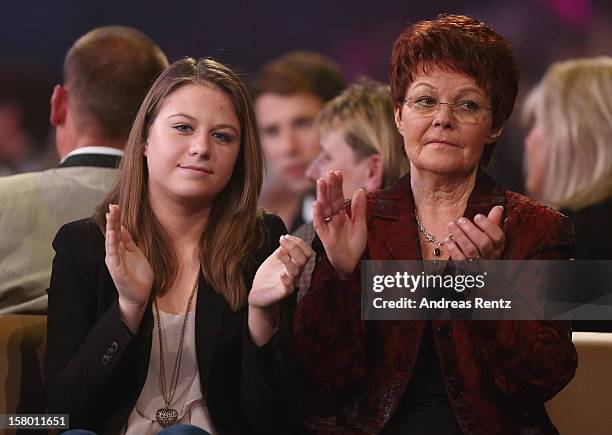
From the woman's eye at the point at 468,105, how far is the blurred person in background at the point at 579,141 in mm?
1307

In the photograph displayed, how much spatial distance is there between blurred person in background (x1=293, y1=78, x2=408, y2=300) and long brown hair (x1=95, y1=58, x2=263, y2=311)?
724 mm

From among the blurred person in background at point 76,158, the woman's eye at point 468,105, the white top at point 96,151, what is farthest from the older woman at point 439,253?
the white top at point 96,151

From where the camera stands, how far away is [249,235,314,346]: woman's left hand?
1951 mm

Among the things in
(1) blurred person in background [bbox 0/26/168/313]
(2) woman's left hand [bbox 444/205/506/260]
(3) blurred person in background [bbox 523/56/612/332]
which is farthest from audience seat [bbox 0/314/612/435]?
(3) blurred person in background [bbox 523/56/612/332]

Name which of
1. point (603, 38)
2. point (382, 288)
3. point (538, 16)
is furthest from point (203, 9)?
point (382, 288)

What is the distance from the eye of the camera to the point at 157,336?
7.13 feet

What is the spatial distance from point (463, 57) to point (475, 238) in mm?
413

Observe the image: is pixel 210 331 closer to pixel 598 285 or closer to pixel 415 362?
pixel 415 362

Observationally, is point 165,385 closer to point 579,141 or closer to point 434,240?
point 434,240

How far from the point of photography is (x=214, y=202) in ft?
7.66

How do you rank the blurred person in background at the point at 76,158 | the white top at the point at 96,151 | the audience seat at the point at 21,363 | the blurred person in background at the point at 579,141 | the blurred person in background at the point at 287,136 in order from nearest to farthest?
the audience seat at the point at 21,363
the blurred person in background at the point at 76,158
the white top at the point at 96,151
the blurred person in background at the point at 579,141
the blurred person in background at the point at 287,136

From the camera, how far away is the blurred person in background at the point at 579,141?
3455 mm

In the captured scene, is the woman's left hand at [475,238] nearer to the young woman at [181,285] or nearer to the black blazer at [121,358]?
the young woman at [181,285]

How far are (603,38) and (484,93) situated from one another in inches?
87.8
